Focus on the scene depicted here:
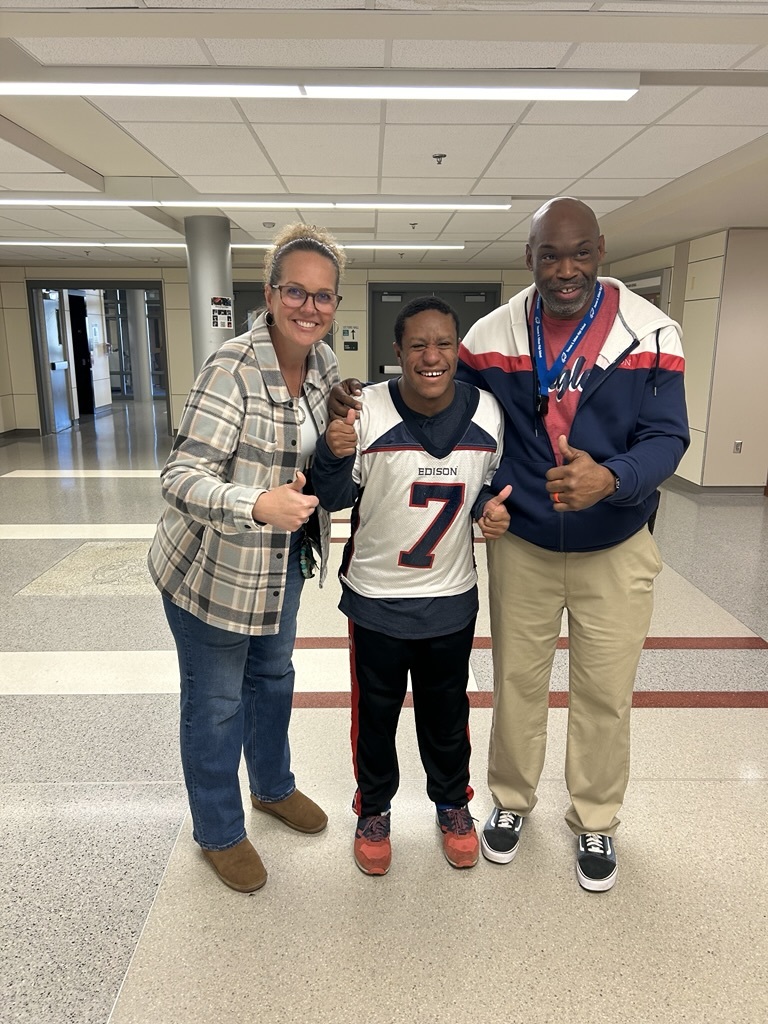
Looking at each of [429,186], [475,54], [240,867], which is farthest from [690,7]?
[240,867]

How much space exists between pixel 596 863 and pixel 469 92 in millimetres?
3250

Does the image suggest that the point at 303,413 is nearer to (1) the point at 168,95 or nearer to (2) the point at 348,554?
(2) the point at 348,554

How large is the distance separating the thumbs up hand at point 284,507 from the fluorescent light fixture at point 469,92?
2.59 meters

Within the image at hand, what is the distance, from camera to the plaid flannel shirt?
1506 mm

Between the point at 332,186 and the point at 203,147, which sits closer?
the point at 203,147

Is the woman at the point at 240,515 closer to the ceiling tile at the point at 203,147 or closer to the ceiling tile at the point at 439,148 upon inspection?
the ceiling tile at the point at 439,148

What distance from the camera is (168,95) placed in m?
3.26

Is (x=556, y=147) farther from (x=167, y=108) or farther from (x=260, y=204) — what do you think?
(x=260, y=204)

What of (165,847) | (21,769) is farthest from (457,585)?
(21,769)

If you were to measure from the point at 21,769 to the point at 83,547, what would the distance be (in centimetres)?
289

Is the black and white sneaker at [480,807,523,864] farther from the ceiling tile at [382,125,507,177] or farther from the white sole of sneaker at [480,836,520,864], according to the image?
the ceiling tile at [382,125,507,177]

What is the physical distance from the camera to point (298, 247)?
1.57 m

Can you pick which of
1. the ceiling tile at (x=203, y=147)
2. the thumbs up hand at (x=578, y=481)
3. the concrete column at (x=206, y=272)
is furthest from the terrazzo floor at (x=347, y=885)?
the concrete column at (x=206, y=272)

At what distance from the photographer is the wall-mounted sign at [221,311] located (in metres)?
7.14
